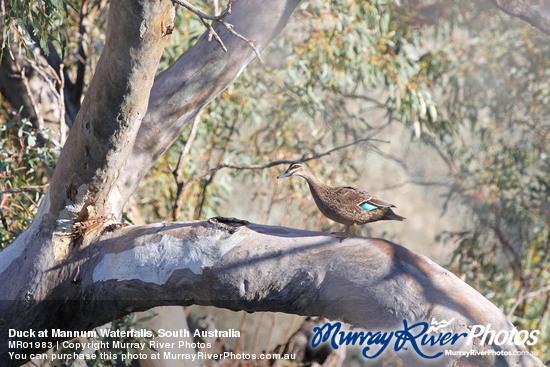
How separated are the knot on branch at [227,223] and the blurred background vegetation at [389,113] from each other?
1.48 metres

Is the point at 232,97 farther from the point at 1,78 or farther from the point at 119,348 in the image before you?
the point at 119,348

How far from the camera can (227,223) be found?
2.42 m

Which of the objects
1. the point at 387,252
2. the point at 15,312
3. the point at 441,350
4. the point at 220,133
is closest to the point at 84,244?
the point at 15,312

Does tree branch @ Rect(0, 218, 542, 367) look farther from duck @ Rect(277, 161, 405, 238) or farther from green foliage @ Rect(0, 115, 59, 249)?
green foliage @ Rect(0, 115, 59, 249)

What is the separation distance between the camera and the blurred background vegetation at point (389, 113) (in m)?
5.12

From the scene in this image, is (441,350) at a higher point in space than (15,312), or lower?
lower

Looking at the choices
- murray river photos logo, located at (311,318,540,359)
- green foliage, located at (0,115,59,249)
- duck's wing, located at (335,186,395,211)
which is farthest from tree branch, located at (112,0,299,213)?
murray river photos logo, located at (311,318,540,359)

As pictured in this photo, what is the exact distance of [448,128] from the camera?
6.76 meters

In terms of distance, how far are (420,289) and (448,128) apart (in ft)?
16.3

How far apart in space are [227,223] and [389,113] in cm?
453

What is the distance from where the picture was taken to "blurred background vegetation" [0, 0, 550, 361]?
5117mm

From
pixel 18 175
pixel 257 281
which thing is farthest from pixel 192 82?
pixel 18 175

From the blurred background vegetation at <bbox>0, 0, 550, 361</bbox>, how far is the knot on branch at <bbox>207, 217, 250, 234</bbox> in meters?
1.48

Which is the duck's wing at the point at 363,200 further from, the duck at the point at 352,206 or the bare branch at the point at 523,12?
A: the bare branch at the point at 523,12
